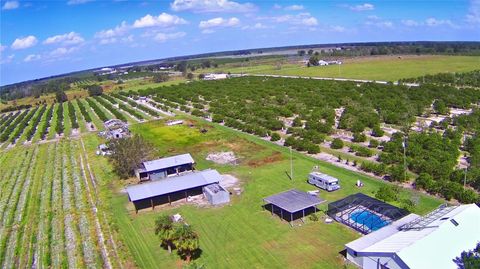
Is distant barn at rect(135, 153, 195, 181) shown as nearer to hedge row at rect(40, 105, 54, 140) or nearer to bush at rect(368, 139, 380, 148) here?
bush at rect(368, 139, 380, 148)

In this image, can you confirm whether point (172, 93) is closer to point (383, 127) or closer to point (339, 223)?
point (383, 127)

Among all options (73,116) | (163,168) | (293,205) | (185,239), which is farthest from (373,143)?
(73,116)

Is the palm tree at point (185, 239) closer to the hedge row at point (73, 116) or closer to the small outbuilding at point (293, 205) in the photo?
the small outbuilding at point (293, 205)

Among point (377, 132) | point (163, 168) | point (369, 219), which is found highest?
point (163, 168)

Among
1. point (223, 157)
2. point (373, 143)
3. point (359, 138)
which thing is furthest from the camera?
point (359, 138)

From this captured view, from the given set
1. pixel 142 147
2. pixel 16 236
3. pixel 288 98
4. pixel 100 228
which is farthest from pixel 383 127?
pixel 16 236

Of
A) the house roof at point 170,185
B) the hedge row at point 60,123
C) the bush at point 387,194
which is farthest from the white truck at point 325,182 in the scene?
the hedge row at point 60,123

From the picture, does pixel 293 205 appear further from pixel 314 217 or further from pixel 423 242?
pixel 423 242

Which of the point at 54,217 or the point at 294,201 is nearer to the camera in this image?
the point at 294,201
